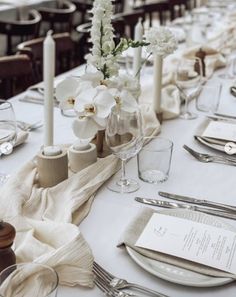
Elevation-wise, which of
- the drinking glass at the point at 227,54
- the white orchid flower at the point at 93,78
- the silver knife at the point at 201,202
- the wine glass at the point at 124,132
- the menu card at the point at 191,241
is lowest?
the silver knife at the point at 201,202

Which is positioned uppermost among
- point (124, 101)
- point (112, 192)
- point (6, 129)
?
point (124, 101)

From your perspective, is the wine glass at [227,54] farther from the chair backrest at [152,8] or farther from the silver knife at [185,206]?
the chair backrest at [152,8]

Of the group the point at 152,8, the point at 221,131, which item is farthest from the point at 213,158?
the point at 152,8

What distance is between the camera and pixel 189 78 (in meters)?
1.84

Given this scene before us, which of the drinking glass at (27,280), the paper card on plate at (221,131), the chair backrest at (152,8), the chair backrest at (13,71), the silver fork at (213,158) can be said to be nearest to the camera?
the drinking glass at (27,280)

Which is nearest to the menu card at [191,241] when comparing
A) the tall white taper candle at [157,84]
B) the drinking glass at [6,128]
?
the drinking glass at [6,128]

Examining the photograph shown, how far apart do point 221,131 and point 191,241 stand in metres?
0.63

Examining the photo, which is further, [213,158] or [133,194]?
[213,158]

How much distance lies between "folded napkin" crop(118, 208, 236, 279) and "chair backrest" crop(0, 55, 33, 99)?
119cm

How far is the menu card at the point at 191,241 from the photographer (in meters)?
0.90

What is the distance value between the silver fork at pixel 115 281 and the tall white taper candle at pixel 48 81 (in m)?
0.43

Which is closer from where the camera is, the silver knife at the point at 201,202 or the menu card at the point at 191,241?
the menu card at the point at 191,241

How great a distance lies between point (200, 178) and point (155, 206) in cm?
20

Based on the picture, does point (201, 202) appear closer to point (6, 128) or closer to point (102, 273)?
point (102, 273)
